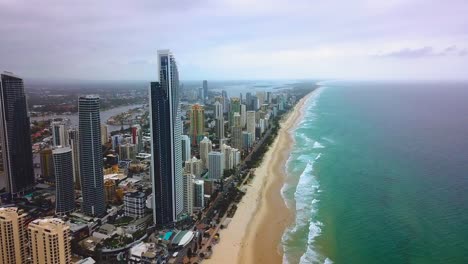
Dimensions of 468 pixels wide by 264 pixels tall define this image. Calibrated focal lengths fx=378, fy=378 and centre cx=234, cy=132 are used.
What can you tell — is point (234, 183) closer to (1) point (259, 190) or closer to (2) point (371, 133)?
(1) point (259, 190)

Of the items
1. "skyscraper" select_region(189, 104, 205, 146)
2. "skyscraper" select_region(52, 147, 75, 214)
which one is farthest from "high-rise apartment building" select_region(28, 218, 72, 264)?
"skyscraper" select_region(189, 104, 205, 146)

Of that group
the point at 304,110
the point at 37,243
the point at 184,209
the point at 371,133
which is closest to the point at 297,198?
the point at 184,209

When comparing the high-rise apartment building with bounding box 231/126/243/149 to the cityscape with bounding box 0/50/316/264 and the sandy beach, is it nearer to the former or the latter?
the sandy beach

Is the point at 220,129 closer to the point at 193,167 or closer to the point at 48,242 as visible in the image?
the point at 193,167

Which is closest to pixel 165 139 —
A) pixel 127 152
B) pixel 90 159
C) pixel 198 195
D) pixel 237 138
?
pixel 198 195

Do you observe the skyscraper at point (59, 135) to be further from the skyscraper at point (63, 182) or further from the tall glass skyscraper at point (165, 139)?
the tall glass skyscraper at point (165, 139)
